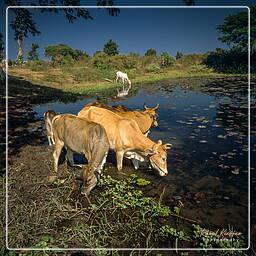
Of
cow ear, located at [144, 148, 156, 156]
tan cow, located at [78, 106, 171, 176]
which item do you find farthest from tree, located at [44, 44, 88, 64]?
cow ear, located at [144, 148, 156, 156]

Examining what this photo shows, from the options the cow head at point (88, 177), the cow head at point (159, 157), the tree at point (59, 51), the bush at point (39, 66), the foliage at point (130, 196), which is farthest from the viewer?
the bush at point (39, 66)

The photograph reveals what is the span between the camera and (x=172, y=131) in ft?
28.7

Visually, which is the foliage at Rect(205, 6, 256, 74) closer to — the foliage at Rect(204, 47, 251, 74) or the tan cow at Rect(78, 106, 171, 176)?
the foliage at Rect(204, 47, 251, 74)

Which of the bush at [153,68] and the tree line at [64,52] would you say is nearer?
the tree line at [64,52]

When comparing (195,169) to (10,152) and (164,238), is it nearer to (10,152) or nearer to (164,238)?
(164,238)

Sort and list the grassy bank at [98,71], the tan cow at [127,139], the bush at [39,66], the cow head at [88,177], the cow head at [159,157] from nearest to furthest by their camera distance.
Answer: the cow head at [88,177] → the cow head at [159,157] → the tan cow at [127,139] → the grassy bank at [98,71] → the bush at [39,66]

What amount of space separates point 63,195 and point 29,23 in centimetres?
499

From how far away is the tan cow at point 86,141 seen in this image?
3744 mm

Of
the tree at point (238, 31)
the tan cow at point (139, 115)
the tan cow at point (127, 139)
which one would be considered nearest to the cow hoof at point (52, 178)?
the tan cow at point (127, 139)

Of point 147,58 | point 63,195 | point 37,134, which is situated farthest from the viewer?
point 147,58

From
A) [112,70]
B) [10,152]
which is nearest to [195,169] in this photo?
[10,152]

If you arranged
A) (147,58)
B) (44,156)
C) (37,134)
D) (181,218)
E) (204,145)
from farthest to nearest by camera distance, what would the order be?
1. (147,58)
2. (37,134)
3. (204,145)
4. (44,156)
5. (181,218)

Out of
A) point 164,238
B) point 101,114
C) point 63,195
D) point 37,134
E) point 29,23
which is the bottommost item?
point 164,238

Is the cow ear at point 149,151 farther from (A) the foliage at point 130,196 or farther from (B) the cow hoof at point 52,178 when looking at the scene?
(B) the cow hoof at point 52,178
